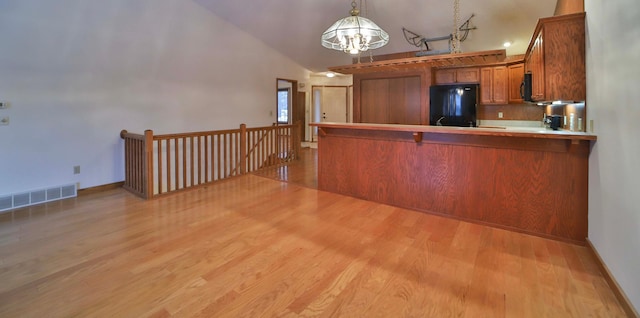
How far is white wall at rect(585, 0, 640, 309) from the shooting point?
5.57ft

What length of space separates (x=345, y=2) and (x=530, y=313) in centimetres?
492

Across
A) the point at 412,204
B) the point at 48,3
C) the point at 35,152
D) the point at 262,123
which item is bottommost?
the point at 412,204

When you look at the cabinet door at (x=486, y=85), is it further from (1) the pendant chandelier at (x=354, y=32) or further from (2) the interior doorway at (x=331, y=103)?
(2) the interior doorway at (x=331, y=103)

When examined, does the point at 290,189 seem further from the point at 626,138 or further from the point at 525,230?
the point at 626,138

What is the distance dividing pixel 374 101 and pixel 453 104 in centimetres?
161

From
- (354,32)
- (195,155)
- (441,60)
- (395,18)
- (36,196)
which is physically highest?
(395,18)

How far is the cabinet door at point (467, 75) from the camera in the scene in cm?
575

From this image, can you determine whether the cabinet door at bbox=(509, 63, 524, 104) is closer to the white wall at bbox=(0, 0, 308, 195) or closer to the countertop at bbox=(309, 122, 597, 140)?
the countertop at bbox=(309, 122, 597, 140)

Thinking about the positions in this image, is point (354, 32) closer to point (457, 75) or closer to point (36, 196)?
point (457, 75)

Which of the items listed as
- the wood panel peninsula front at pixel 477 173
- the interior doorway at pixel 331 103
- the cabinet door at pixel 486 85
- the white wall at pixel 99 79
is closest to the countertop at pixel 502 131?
the wood panel peninsula front at pixel 477 173

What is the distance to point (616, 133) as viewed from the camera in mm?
1956

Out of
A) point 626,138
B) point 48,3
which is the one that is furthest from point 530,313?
point 48,3

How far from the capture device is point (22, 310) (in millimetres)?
1788

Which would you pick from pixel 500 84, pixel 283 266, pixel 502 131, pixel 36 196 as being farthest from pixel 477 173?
pixel 36 196
